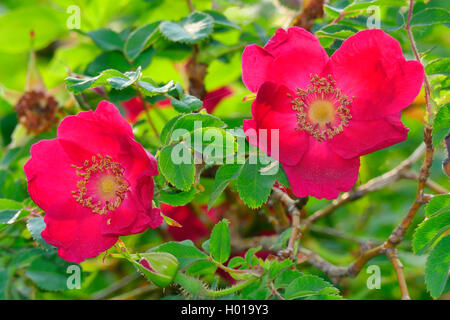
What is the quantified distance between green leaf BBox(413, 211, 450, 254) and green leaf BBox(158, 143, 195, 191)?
0.33 m

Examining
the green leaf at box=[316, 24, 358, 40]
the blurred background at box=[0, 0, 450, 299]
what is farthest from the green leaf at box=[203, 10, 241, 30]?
the green leaf at box=[316, 24, 358, 40]

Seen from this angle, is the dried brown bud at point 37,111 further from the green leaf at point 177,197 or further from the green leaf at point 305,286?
the green leaf at point 305,286

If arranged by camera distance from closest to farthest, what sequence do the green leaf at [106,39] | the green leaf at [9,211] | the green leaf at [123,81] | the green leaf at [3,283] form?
the green leaf at [123,81]
the green leaf at [9,211]
the green leaf at [3,283]
the green leaf at [106,39]

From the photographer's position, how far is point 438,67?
0.85m

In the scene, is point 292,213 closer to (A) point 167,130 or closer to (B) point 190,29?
(A) point 167,130

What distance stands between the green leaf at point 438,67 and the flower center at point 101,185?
48 cm

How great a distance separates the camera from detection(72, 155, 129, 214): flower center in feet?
2.68

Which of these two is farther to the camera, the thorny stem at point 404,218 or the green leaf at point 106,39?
the green leaf at point 106,39

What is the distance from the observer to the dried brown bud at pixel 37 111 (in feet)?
3.87

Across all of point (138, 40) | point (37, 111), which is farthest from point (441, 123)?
point (37, 111)

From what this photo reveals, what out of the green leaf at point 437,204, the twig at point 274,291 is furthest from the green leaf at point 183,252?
the green leaf at point 437,204

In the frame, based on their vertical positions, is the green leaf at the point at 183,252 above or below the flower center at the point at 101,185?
below
